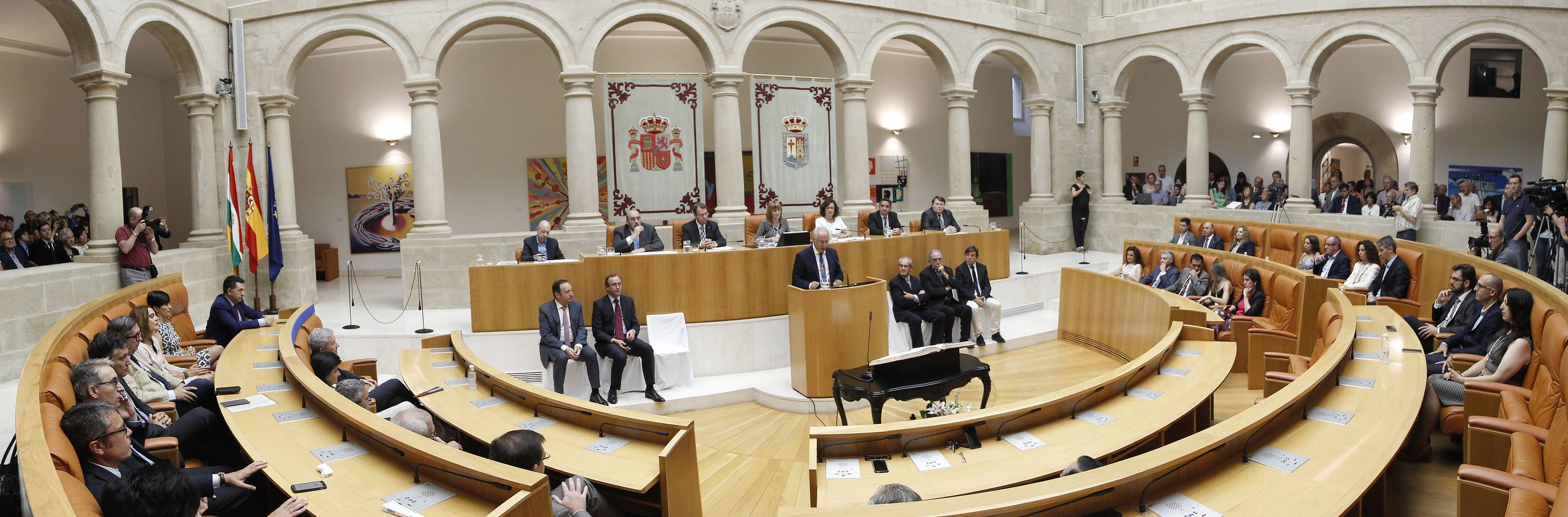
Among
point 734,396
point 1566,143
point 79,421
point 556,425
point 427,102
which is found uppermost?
point 427,102

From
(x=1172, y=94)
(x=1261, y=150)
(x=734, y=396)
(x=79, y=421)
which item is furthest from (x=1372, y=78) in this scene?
(x=79, y=421)

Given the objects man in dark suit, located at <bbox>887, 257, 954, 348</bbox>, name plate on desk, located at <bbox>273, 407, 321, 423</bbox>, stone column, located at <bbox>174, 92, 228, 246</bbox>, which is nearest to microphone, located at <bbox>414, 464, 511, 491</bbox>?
name plate on desk, located at <bbox>273, 407, 321, 423</bbox>

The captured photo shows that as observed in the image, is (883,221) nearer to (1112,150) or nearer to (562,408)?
(1112,150)

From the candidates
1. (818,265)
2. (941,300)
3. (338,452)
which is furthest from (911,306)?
(338,452)

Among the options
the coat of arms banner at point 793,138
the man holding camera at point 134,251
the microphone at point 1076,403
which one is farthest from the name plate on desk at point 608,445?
the coat of arms banner at point 793,138

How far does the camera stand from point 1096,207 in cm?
1531

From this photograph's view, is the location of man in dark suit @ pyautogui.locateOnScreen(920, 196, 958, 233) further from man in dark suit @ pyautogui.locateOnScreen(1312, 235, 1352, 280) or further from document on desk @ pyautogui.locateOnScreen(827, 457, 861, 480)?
document on desk @ pyautogui.locateOnScreen(827, 457, 861, 480)

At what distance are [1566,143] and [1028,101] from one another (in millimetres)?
6936

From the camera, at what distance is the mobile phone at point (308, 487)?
348 cm

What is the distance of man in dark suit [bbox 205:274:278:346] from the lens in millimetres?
7379

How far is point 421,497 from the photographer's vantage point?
3.42 m

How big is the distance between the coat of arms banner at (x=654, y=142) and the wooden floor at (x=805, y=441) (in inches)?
171

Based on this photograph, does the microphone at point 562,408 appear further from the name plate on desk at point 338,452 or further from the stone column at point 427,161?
the stone column at point 427,161

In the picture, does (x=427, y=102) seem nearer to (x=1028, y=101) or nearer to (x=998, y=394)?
(x=998, y=394)
